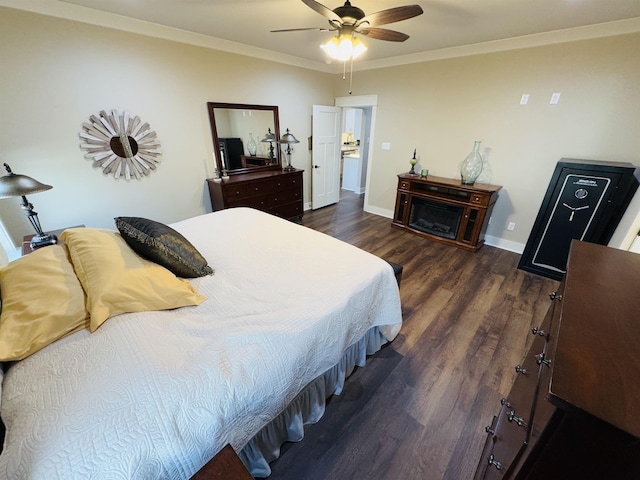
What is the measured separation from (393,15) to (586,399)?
204 cm

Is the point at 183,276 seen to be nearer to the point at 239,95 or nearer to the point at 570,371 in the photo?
the point at 570,371

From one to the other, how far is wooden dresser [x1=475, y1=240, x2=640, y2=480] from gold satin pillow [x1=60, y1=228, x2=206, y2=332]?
1.29 m

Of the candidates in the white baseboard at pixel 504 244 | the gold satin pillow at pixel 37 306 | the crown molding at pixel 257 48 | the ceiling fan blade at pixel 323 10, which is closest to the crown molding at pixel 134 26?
the crown molding at pixel 257 48

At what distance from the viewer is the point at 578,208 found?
243 cm

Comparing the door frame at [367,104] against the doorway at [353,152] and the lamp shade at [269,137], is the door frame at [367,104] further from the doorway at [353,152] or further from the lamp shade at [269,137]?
the lamp shade at [269,137]

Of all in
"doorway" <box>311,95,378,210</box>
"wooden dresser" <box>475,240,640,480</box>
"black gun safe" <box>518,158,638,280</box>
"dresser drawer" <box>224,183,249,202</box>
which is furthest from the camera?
"doorway" <box>311,95,378,210</box>

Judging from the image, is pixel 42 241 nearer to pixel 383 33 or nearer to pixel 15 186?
pixel 15 186

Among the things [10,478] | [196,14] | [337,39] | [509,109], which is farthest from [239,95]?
[10,478]

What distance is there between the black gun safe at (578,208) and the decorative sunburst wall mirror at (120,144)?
14.0 feet

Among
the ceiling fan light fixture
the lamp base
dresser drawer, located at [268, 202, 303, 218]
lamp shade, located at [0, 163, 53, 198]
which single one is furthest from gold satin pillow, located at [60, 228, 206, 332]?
dresser drawer, located at [268, 202, 303, 218]

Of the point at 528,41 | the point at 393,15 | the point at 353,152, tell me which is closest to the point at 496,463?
the point at 393,15

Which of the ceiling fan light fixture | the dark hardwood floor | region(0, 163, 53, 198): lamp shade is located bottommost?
the dark hardwood floor

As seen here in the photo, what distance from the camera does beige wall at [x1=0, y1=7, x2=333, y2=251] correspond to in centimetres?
208

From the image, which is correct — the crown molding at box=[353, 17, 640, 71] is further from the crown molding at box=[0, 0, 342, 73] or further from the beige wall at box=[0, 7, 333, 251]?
the beige wall at box=[0, 7, 333, 251]
